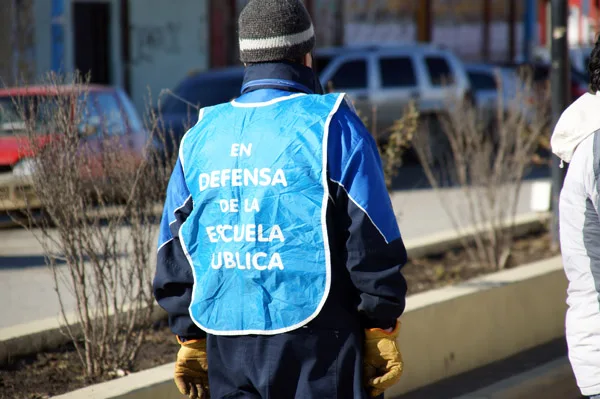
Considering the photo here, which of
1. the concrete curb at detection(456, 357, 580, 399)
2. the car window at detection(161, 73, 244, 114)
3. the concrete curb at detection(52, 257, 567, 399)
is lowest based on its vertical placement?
the concrete curb at detection(456, 357, 580, 399)

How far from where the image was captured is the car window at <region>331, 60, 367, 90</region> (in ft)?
51.4

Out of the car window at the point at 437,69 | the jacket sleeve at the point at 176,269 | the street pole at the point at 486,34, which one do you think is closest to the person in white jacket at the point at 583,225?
the jacket sleeve at the point at 176,269

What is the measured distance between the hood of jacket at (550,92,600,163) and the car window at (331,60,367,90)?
12.4 m

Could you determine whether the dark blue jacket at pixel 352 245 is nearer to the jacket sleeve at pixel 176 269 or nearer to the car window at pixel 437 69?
the jacket sleeve at pixel 176 269

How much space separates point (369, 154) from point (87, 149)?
2.44 meters

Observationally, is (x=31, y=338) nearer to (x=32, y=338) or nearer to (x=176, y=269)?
(x=32, y=338)

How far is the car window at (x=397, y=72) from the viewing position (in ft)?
52.7

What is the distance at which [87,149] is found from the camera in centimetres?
472

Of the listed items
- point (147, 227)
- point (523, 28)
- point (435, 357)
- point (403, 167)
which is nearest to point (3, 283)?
point (147, 227)

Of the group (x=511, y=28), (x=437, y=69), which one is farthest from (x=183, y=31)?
(x=511, y=28)

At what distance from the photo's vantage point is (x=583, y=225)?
10.3 ft

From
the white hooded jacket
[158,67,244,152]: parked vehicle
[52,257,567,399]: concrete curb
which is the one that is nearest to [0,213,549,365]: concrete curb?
[52,257,567,399]: concrete curb

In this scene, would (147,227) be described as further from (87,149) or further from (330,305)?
(330,305)

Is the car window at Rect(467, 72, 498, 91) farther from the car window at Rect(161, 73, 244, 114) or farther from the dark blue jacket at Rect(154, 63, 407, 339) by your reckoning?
the dark blue jacket at Rect(154, 63, 407, 339)
